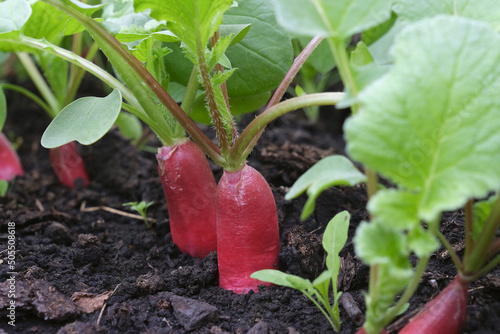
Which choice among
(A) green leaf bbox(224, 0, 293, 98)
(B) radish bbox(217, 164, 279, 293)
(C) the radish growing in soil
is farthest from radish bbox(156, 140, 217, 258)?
(A) green leaf bbox(224, 0, 293, 98)

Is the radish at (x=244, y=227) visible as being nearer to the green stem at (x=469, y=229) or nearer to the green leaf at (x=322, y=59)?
the green stem at (x=469, y=229)

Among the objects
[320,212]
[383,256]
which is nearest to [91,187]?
[320,212]

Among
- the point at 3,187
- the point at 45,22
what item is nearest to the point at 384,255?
the point at 45,22

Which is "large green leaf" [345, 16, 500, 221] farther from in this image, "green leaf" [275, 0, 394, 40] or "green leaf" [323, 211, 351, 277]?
"green leaf" [323, 211, 351, 277]

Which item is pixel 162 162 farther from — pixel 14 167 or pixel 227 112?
pixel 14 167

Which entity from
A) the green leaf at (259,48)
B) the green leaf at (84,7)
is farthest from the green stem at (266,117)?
the green leaf at (84,7)

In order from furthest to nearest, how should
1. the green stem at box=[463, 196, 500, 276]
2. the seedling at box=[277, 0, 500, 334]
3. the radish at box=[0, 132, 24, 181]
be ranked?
the radish at box=[0, 132, 24, 181], the green stem at box=[463, 196, 500, 276], the seedling at box=[277, 0, 500, 334]

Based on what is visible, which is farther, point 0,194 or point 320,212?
point 0,194
